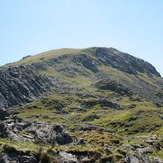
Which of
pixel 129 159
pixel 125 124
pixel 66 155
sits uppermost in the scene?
pixel 66 155

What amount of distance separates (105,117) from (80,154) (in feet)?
476

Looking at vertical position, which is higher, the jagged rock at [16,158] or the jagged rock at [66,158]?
the jagged rock at [16,158]

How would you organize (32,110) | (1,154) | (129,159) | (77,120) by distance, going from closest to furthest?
(1,154) → (129,159) → (77,120) → (32,110)

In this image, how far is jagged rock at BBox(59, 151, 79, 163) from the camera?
2886cm

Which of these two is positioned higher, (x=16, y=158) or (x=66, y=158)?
(x=16, y=158)

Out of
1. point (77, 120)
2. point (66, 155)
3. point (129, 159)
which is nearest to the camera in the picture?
point (66, 155)

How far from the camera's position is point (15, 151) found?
27.2m

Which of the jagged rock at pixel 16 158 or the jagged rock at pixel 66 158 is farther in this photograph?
the jagged rock at pixel 66 158

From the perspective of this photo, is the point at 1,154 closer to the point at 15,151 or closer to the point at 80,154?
the point at 15,151

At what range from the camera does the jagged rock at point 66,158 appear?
28.9 metres

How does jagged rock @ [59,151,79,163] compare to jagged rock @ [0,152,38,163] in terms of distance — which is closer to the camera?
jagged rock @ [0,152,38,163]

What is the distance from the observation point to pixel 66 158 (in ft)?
96.3

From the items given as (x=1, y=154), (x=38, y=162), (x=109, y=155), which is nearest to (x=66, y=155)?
(x=38, y=162)

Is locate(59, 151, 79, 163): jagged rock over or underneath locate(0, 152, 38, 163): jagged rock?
underneath
